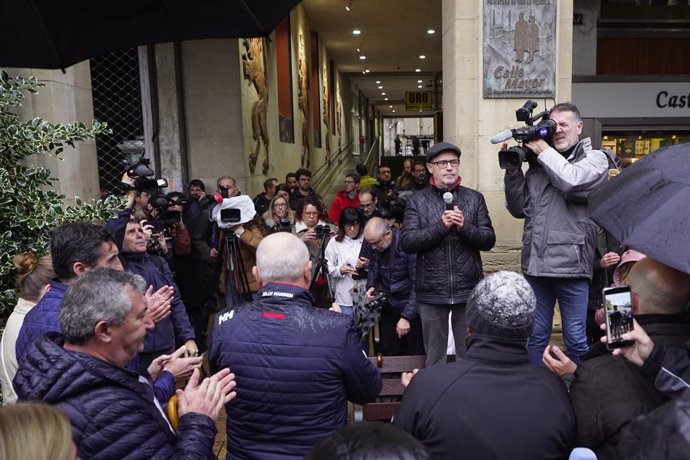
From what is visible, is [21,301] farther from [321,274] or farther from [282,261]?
[321,274]

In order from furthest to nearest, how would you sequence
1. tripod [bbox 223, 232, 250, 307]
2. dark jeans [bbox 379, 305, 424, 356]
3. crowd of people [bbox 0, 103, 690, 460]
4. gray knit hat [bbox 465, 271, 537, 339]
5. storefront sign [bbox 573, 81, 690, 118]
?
storefront sign [bbox 573, 81, 690, 118], tripod [bbox 223, 232, 250, 307], dark jeans [bbox 379, 305, 424, 356], gray knit hat [bbox 465, 271, 537, 339], crowd of people [bbox 0, 103, 690, 460]

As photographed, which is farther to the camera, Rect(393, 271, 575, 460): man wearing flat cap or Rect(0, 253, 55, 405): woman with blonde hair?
Rect(0, 253, 55, 405): woman with blonde hair

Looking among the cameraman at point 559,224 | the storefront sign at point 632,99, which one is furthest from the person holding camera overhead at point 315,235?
the storefront sign at point 632,99

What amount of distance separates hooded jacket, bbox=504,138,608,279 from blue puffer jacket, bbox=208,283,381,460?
5.76ft

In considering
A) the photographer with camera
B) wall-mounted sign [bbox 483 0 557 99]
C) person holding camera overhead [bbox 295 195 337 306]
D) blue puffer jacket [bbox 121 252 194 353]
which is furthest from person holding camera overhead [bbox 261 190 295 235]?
wall-mounted sign [bbox 483 0 557 99]

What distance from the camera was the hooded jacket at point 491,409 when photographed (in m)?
1.67

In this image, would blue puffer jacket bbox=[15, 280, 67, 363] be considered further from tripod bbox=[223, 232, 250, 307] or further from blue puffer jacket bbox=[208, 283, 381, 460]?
tripod bbox=[223, 232, 250, 307]

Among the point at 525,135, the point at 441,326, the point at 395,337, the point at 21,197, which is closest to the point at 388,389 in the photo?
the point at 441,326

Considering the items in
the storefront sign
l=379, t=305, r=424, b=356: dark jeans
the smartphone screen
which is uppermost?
the storefront sign

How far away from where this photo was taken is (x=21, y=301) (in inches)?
107

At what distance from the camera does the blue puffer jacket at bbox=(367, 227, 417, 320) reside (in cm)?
400

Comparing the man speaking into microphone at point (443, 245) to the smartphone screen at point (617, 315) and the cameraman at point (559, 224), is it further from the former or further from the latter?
the smartphone screen at point (617, 315)

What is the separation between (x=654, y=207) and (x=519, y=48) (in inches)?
184

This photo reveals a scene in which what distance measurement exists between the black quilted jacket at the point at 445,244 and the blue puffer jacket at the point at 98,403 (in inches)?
89.3
